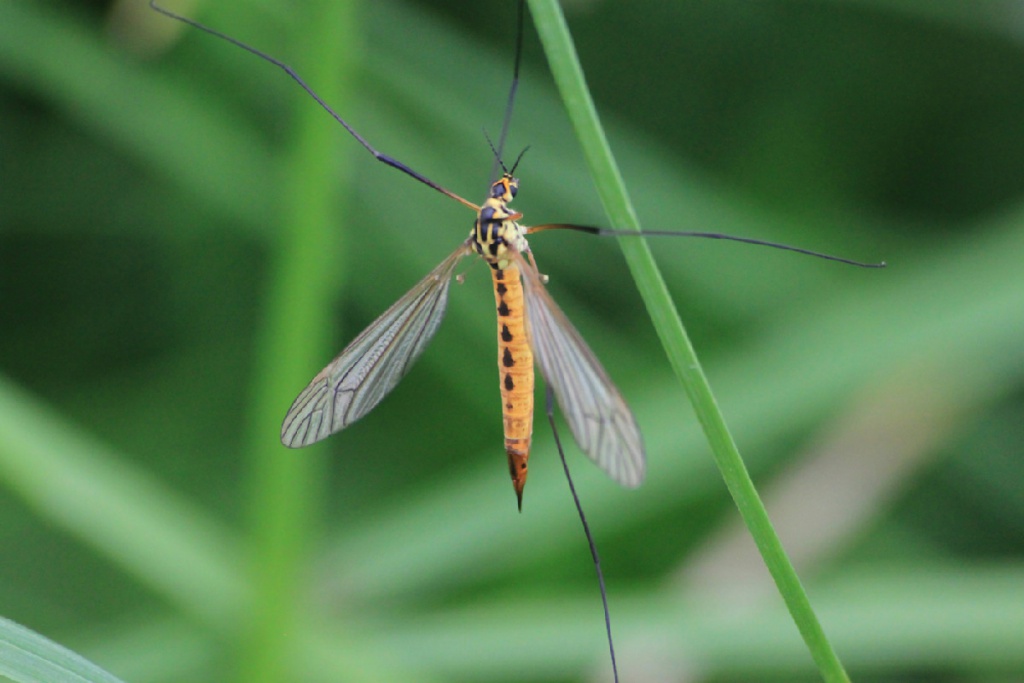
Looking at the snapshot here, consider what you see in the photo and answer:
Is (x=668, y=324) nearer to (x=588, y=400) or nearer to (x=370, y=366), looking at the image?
(x=588, y=400)

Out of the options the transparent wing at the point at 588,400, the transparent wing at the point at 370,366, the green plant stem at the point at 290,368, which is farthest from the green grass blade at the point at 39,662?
the green plant stem at the point at 290,368

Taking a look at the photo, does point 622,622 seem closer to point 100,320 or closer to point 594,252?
point 594,252

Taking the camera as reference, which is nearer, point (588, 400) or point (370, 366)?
point (588, 400)

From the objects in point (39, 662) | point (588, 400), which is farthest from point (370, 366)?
point (39, 662)

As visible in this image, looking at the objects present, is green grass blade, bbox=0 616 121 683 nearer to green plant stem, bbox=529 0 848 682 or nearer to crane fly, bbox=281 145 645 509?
crane fly, bbox=281 145 645 509

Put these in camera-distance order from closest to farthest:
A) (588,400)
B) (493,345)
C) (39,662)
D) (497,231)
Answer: (39,662), (588,400), (497,231), (493,345)

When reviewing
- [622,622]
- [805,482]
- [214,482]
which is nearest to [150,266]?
[214,482]

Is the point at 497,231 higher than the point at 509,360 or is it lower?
higher

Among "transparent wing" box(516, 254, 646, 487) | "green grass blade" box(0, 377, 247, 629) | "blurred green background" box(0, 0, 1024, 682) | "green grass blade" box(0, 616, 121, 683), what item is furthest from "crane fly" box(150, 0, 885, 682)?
"green grass blade" box(0, 377, 247, 629)
